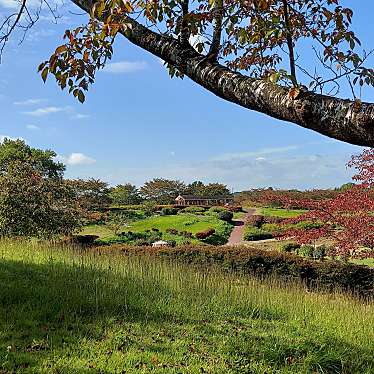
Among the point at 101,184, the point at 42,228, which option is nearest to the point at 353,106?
the point at 42,228

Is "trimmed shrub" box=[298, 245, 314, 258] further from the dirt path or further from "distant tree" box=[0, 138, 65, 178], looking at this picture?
"distant tree" box=[0, 138, 65, 178]

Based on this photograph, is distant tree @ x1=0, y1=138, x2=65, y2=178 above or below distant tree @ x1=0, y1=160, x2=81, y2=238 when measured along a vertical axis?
above

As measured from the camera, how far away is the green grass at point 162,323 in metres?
4.09

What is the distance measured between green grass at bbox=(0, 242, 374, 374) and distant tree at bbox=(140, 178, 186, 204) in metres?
39.7

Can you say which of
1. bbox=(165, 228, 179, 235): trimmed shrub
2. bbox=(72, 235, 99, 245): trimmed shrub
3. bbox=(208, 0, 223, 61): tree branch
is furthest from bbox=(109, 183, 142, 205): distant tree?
bbox=(208, 0, 223, 61): tree branch

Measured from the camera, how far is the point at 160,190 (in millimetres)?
48781

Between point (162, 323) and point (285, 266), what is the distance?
7045mm

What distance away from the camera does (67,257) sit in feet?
28.8

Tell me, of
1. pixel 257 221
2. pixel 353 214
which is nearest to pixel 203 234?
pixel 257 221

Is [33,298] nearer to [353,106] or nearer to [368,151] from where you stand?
[353,106]

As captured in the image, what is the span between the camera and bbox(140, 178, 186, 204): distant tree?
48.2 m

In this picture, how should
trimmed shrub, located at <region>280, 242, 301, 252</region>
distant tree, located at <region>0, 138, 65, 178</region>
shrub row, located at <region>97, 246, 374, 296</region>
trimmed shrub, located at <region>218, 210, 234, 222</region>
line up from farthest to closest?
distant tree, located at <region>0, 138, 65, 178</region> → trimmed shrub, located at <region>218, 210, 234, 222</region> → trimmed shrub, located at <region>280, 242, 301, 252</region> → shrub row, located at <region>97, 246, 374, 296</region>

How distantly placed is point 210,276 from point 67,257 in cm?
279

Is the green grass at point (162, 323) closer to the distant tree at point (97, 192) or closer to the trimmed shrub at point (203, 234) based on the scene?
the trimmed shrub at point (203, 234)
